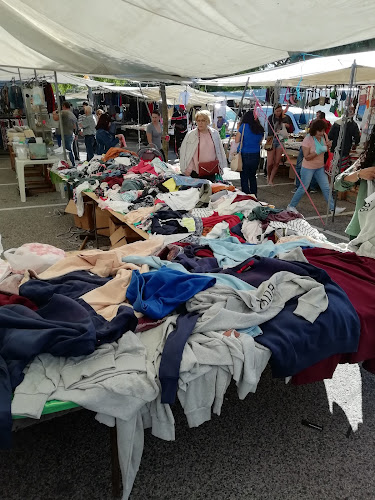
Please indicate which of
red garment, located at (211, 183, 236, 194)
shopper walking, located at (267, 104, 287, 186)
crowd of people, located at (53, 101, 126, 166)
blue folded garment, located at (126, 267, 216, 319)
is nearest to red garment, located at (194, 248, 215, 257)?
blue folded garment, located at (126, 267, 216, 319)

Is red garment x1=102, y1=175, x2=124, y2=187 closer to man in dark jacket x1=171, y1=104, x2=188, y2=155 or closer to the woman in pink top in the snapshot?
the woman in pink top

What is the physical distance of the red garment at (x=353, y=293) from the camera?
6.48 feet

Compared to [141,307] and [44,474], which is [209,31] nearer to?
[141,307]

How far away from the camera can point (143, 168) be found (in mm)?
5801

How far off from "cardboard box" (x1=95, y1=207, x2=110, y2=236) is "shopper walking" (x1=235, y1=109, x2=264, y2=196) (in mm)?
2806

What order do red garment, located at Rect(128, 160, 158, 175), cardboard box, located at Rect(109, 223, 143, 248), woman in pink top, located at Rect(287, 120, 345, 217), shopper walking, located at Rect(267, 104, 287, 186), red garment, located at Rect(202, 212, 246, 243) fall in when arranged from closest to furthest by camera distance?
1. red garment, located at Rect(202, 212, 246, 243)
2. cardboard box, located at Rect(109, 223, 143, 248)
3. red garment, located at Rect(128, 160, 158, 175)
4. woman in pink top, located at Rect(287, 120, 345, 217)
5. shopper walking, located at Rect(267, 104, 287, 186)

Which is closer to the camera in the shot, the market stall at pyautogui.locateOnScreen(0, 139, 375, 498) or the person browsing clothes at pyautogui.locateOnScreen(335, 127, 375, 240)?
the market stall at pyautogui.locateOnScreen(0, 139, 375, 498)

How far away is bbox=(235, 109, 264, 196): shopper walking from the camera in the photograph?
6418mm

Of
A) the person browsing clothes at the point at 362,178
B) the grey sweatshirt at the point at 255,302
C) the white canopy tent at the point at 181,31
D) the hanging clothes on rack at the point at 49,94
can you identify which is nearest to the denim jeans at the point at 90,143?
the hanging clothes on rack at the point at 49,94

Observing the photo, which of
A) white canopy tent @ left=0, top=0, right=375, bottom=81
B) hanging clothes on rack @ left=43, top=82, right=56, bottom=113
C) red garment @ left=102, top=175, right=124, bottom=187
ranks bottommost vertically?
red garment @ left=102, top=175, right=124, bottom=187

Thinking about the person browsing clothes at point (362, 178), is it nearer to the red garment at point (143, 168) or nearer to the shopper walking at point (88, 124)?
the red garment at point (143, 168)

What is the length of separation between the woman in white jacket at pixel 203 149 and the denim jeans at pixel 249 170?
3.72 feet

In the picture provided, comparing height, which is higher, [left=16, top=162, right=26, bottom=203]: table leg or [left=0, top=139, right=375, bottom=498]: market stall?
[left=0, top=139, right=375, bottom=498]: market stall

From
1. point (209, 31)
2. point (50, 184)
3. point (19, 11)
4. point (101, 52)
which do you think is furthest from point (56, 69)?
point (209, 31)
